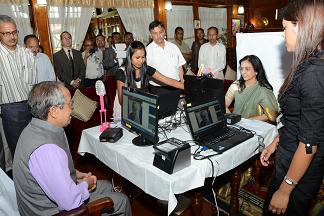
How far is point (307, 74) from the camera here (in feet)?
3.51

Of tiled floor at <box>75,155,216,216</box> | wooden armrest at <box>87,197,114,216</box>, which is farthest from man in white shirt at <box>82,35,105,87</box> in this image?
→ wooden armrest at <box>87,197,114,216</box>

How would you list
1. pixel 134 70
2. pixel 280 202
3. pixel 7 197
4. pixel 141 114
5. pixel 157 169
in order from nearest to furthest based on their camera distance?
pixel 280 202 < pixel 7 197 < pixel 157 169 < pixel 141 114 < pixel 134 70

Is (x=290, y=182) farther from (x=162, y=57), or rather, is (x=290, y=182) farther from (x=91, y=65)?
(x=91, y=65)

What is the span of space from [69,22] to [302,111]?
17.7 feet

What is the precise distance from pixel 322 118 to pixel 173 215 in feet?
4.35

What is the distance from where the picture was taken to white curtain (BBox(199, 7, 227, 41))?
795cm

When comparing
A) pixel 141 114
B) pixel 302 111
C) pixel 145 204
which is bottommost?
pixel 145 204

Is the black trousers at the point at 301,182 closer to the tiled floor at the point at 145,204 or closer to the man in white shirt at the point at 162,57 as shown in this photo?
the tiled floor at the point at 145,204

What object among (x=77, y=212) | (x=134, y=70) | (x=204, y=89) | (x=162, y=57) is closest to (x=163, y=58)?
(x=162, y=57)

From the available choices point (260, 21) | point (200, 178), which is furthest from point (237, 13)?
point (200, 178)

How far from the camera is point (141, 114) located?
1.83m

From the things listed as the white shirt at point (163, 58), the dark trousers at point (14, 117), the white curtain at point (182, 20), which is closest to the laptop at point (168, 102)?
the white shirt at point (163, 58)

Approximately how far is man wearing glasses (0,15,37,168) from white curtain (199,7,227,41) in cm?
615

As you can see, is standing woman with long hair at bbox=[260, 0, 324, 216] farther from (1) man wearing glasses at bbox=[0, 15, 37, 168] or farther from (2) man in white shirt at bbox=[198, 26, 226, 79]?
(2) man in white shirt at bbox=[198, 26, 226, 79]
